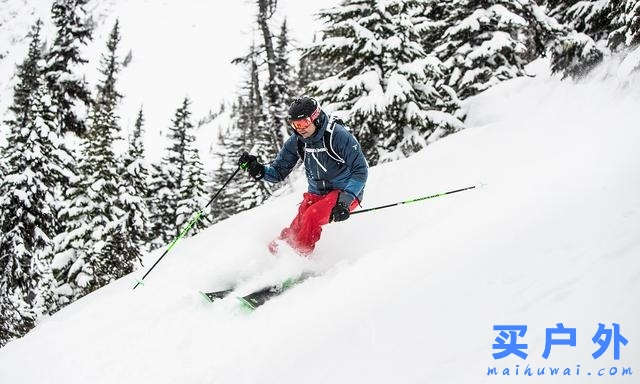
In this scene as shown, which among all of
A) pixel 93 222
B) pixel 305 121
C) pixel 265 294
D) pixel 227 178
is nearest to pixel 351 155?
pixel 305 121

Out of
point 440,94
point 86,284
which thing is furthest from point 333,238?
point 86,284

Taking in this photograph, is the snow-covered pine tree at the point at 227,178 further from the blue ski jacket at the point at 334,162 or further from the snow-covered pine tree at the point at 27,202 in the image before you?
the blue ski jacket at the point at 334,162

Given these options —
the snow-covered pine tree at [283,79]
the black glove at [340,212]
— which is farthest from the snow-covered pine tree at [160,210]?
the black glove at [340,212]

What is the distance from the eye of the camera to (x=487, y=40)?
1398 cm

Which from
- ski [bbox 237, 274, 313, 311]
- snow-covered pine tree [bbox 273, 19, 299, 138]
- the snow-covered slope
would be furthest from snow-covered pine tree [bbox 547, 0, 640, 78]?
snow-covered pine tree [bbox 273, 19, 299, 138]

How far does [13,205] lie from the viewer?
16359mm

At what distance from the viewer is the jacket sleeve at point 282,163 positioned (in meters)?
6.71

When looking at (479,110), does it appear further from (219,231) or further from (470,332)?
(470,332)

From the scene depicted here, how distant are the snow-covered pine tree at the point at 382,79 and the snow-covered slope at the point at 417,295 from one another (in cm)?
488

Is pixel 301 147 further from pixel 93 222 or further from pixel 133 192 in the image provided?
pixel 133 192

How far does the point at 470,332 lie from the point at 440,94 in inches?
449

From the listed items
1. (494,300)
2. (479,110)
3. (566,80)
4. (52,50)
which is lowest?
(479,110)

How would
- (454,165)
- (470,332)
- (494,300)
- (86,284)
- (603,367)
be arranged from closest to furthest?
(603,367)
(470,332)
(494,300)
(454,165)
(86,284)

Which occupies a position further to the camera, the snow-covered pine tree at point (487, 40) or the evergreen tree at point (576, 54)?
the snow-covered pine tree at point (487, 40)
